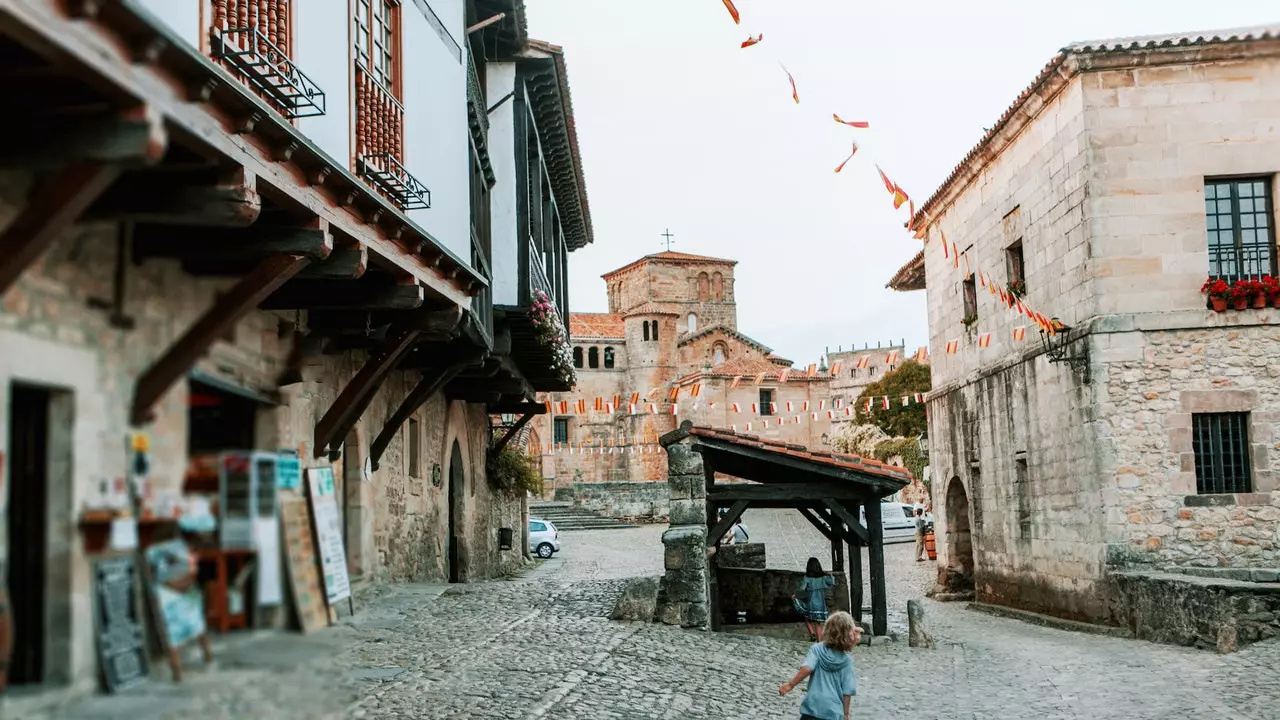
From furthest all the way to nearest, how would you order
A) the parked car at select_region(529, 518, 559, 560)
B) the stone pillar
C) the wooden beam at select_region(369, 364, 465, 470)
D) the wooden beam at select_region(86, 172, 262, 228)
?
the parked car at select_region(529, 518, 559, 560) → the stone pillar → the wooden beam at select_region(369, 364, 465, 470) → the wooden beam at select_region(86, 172, 262, 228)

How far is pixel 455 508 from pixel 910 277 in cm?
1398

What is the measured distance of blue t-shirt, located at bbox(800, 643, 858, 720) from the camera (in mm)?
7605

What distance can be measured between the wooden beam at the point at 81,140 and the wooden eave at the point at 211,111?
77mm

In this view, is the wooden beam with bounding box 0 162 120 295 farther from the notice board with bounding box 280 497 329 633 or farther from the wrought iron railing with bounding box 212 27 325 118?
the wrought iron railing with bounding box 212 27 325 118

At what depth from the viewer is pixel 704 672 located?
11.1m

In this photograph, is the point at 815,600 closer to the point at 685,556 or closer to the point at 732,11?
Result: the point at 685,556

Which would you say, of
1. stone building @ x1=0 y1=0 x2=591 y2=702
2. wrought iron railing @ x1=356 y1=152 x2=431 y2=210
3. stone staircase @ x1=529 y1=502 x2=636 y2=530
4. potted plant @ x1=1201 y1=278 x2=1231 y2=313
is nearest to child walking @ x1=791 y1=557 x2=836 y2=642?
stone building @ x1=0 y1=0 x2=591 y2=702

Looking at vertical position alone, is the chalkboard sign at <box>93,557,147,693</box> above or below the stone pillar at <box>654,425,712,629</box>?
above

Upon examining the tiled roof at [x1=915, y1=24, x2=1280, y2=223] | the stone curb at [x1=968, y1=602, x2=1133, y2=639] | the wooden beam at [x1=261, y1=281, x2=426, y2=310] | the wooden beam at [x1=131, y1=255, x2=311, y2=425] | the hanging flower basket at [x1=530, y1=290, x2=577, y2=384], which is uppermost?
the tiled roof at [x1=915, y1=24, x2=1280, y2=223]

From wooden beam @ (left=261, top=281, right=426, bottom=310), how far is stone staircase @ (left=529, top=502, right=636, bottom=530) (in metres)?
35.9

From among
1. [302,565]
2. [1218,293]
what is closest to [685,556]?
[1218,293]

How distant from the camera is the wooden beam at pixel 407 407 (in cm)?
941

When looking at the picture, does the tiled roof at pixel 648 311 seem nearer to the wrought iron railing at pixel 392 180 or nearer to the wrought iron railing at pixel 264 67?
the wrought iron railing at pixel 392 180

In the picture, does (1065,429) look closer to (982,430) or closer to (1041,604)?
(1041,604)
